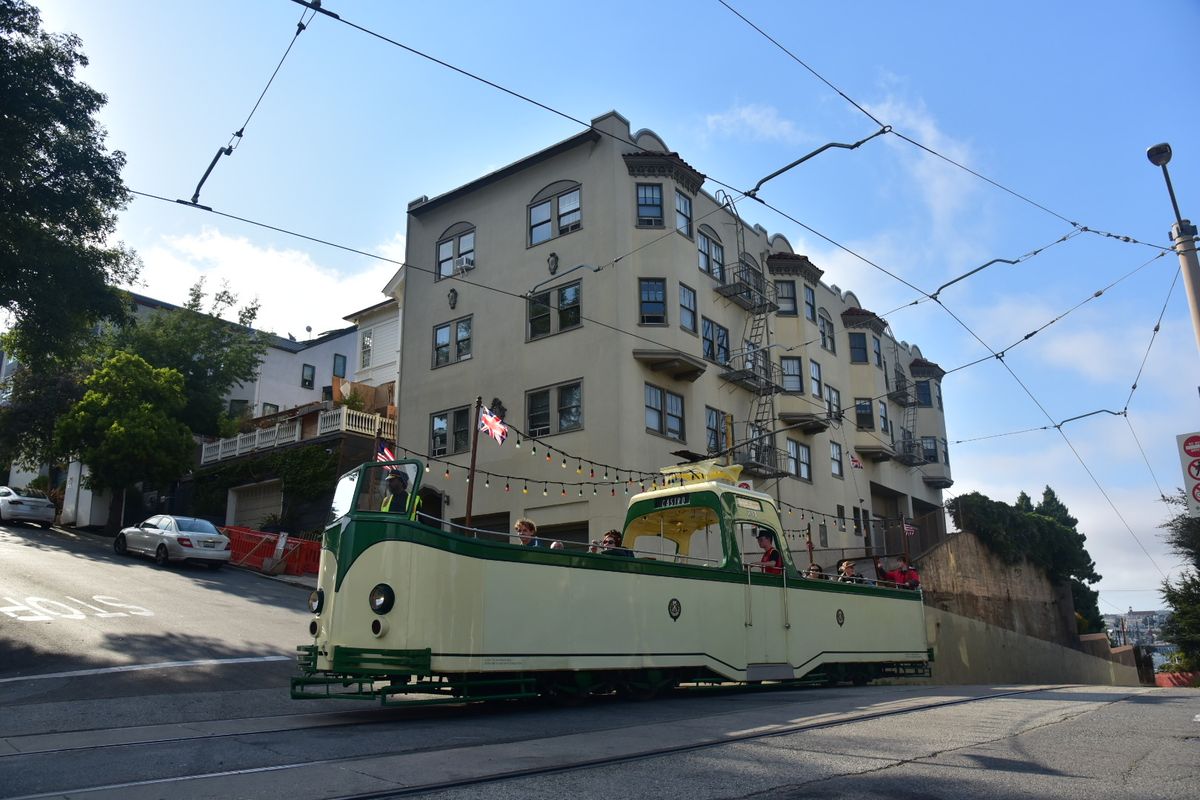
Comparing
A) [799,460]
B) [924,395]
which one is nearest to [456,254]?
[799,460]

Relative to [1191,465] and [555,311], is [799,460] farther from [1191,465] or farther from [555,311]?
[1191,465]

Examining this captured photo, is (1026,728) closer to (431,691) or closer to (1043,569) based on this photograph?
(431,691)

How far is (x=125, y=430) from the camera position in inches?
1294

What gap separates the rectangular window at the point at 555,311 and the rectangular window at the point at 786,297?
10.2 metres

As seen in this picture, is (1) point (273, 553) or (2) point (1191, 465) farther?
(1) point (273, 553)

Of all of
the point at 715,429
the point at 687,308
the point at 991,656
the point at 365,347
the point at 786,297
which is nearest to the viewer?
the point at 687,308

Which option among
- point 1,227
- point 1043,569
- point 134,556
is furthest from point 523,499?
point 1043,569

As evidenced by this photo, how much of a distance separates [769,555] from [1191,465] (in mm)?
6477

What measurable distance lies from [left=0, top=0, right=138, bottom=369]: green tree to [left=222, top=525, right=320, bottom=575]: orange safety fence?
8399 mm

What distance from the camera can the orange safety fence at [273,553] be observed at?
27.3m

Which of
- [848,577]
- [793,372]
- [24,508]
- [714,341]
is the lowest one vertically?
[848,577]

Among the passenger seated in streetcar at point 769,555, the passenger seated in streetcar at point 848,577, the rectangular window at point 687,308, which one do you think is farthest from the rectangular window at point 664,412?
the passenger seated in streetcar at point 769,555

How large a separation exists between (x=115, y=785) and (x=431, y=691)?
13.1 feet

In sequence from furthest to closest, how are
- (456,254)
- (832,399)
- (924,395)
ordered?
(924,395) < (832,399) < (456,254)
